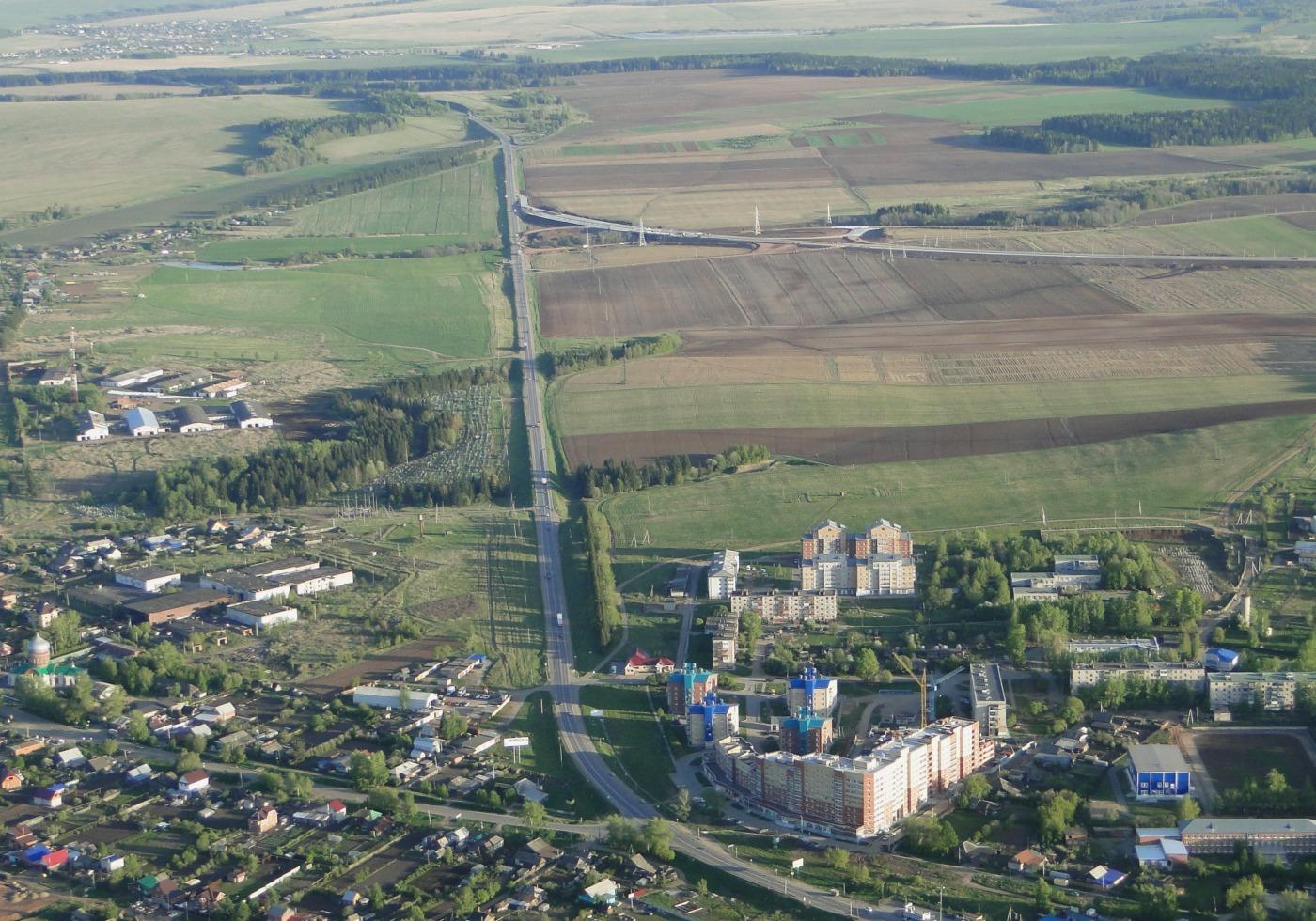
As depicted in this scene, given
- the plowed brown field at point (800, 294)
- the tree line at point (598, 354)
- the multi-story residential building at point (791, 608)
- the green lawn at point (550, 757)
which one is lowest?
the green lawn at point (550, 757)

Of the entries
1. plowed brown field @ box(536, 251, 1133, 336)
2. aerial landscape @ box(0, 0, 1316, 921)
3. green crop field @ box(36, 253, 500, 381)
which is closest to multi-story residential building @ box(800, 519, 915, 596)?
aerial landscape @ box(0, 0, 1316, 921)

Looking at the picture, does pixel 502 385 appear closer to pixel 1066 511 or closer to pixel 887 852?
pixel 1066 511

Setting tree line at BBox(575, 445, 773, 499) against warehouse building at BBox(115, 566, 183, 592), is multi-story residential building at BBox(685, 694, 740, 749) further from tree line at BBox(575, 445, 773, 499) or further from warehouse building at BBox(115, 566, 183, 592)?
tree line at BBox(575, 445, 773, 499)

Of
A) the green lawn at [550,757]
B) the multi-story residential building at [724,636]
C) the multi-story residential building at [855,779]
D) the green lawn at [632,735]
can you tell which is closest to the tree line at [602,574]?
the multi-story residential building at [724,636]

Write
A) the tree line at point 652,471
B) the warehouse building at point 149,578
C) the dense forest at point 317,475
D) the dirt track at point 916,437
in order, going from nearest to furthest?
the warehouse building at point 149,578 < the dense forest at point 317,475 < the tree line at point 652,471 < the dirt track at point 916,437

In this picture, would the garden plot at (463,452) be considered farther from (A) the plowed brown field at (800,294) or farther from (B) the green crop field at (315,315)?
(A) the plowed brown field at (800,294)

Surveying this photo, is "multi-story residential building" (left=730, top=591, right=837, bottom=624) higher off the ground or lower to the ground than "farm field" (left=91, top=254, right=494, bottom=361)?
lower

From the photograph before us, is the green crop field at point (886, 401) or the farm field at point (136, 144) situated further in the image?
the farm field at point (136, 144)
